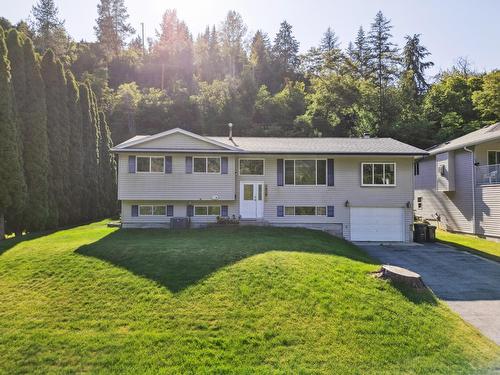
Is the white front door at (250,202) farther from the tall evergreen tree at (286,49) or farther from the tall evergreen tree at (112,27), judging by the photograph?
the tall evergreen tree at (112,27)

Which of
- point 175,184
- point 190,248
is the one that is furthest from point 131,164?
point 190,248

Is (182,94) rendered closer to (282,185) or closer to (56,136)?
(56,136)

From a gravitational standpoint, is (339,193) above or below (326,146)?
below

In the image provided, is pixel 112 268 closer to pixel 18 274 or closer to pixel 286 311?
pixel 18 274

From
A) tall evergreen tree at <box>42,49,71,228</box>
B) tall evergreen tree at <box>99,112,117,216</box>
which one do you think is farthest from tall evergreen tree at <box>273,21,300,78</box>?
tall evergreen tree at <box>42,49,71,228</box>

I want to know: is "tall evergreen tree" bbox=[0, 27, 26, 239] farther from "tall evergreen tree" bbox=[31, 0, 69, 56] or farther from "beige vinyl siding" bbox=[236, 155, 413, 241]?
"tall evergreen tree" bbox=[31, 0, 69, 56]

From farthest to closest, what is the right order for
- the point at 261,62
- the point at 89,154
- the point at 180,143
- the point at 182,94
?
the point at 261,62
the point at 182,94
the point at 89,154
the point at 180,143

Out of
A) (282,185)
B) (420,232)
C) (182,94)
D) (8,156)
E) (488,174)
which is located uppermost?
(182,94)

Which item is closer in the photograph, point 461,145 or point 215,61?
point 461,145
